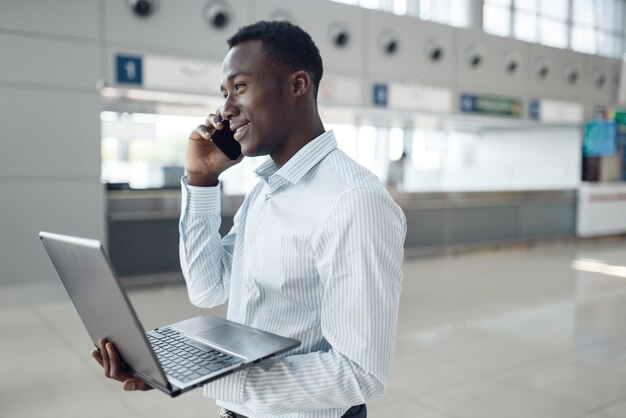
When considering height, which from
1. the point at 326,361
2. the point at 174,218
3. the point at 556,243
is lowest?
the point at 556,243

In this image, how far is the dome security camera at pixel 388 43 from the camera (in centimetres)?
796

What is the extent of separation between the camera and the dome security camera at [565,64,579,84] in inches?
421

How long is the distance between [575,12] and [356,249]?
1565 cm

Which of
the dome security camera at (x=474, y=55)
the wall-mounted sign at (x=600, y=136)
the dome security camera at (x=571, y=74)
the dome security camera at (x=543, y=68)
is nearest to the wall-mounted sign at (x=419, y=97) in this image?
the dome security camera at (x=474, y=55)

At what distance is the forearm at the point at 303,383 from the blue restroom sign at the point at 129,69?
211 inches

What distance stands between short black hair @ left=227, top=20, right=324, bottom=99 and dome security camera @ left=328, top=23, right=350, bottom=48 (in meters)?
6.59

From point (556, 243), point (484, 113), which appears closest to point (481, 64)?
point (484, 113)

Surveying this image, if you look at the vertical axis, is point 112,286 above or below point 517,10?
below

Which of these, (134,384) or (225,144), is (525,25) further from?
(134,384)

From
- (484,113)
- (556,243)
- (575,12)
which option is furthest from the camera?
(575,12)

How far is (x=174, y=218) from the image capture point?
6211 mm

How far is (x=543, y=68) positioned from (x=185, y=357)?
416 inches

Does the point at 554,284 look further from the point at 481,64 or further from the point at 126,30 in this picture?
the point at 126,30

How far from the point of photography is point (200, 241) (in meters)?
1.42
